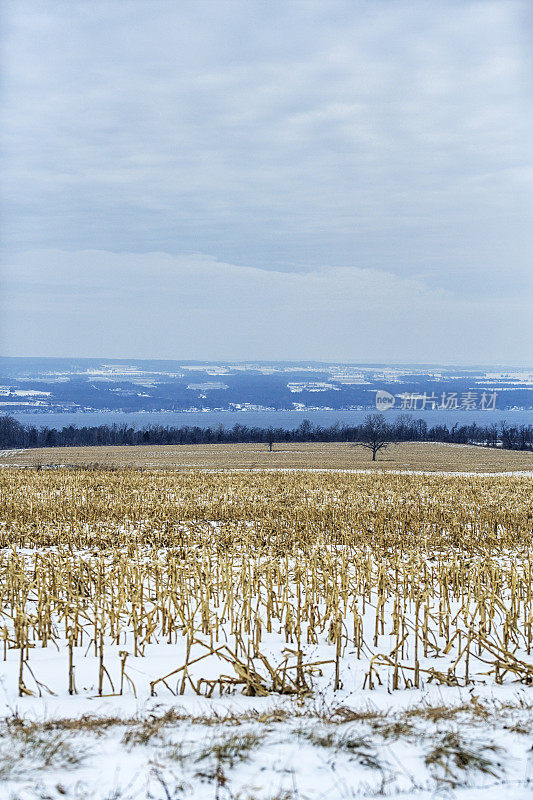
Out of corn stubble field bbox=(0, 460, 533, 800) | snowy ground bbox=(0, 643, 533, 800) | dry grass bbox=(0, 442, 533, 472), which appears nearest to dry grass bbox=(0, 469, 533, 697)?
corn stubble field bbox=(0, 460, 533, 800)

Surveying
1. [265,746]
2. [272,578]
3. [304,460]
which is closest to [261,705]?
[265,746]

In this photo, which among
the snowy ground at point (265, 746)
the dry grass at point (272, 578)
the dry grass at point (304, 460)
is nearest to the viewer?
the snowy ground at point (265, 746)

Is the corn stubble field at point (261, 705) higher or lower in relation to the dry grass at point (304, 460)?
higher

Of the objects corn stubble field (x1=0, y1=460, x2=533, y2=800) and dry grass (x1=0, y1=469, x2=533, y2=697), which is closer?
corn stubble field (x1=0, y1=460, x2=533, y2=800)

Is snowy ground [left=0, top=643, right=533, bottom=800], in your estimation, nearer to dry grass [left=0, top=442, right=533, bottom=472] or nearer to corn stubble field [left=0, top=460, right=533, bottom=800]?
corn stubble field [left=0, top=460, right=533, bottom=800]

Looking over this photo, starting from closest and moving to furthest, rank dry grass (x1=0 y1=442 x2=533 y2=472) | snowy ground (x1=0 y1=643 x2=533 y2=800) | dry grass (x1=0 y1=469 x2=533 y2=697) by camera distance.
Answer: snowy ground (x1=0 y1=643 x2=533 y2=800) → dry grass (x1=0 y1=469 x2=533 y2=697) → dry grass (x1=0 y1=442 x2=533 y2=472)

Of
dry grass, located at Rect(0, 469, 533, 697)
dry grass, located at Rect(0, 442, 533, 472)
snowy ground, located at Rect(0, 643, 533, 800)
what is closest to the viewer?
snowy ground, located at Rect(0, 643, 533, 800)

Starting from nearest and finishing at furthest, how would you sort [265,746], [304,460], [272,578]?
[265,746] < [272,578] < [304,460]

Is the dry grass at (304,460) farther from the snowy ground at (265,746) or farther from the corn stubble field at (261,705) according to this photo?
the snowy ground at (265,746)

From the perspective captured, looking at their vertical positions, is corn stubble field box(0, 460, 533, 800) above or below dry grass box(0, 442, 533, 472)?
above

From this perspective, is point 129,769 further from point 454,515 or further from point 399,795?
point 454,515

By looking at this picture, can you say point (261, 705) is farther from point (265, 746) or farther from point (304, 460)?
point (304, 460)

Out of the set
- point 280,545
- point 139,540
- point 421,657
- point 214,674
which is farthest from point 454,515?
point 214,674

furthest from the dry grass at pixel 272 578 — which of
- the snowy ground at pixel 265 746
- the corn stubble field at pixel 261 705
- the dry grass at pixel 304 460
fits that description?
the dry grass at pixel 304 460
